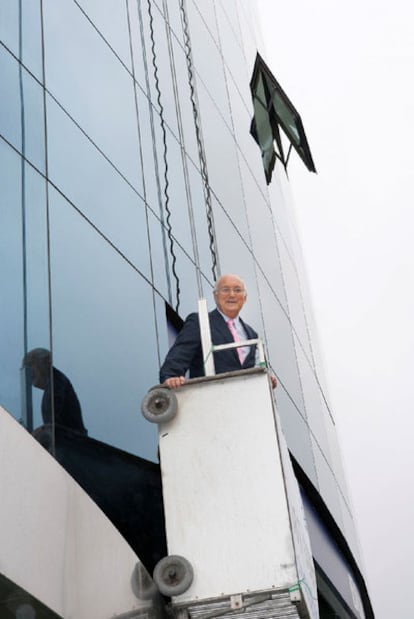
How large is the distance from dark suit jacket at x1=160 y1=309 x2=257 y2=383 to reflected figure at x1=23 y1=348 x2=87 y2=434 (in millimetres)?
681

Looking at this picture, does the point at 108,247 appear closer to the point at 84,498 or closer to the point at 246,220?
the point at 84,498

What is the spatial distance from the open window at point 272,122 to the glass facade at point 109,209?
1574 mm

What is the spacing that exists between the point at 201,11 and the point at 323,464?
826 cm

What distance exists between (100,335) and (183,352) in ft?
3.15

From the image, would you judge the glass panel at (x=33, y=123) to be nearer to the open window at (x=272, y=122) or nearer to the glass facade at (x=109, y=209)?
the glass facade at (x=109, y=209)

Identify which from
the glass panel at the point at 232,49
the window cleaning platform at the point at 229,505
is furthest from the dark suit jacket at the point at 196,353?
the glass panel at the point at 232,49

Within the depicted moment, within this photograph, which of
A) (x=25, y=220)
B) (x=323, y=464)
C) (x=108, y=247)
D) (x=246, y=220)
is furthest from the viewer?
(x=323, y=464)

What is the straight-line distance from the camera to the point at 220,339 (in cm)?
741

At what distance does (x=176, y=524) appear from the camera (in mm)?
5914

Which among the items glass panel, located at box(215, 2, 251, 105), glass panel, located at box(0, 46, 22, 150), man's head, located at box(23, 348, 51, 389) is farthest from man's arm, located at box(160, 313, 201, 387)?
glass panel, located at box(215, 2, 251, 105)

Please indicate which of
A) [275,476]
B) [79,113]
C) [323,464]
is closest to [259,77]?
[323,464]

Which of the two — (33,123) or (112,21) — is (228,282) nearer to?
(33,123)

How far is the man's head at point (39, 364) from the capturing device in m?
6.31

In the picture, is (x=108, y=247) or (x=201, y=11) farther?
(x=201, y=11)
